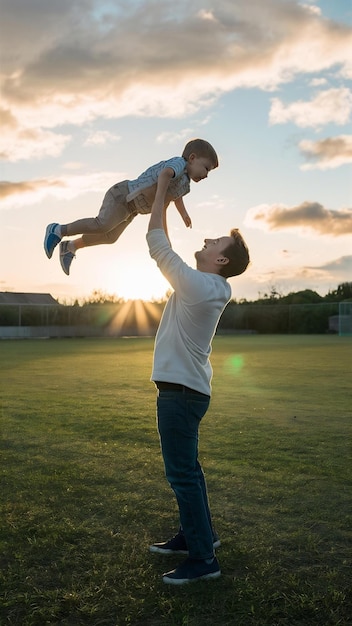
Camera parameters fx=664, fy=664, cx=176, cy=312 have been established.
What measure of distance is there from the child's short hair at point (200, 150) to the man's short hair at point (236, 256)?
723mm

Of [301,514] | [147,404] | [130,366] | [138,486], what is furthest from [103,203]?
[130,366]

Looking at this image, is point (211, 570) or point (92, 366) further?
point (92, 366)

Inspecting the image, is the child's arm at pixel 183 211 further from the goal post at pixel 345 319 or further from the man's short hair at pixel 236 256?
the goal post at pixel 345 319

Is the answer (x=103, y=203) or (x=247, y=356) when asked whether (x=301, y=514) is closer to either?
(x=103, y=203)

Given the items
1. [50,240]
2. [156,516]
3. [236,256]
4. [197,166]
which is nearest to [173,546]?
[156,516]

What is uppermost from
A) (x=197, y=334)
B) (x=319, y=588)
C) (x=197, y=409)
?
(x=197, y=334)

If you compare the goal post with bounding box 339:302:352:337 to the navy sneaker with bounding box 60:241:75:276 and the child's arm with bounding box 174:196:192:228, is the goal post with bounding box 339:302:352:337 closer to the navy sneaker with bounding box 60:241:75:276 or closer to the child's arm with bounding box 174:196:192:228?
the navy sneaker with bounding box 60:241:75:276

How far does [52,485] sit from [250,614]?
2.50 m

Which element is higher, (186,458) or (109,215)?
(109,215)

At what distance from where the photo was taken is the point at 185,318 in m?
3.41

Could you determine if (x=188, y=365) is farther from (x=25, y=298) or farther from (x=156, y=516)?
(x=25, y=298)

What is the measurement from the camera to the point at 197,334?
135 inches

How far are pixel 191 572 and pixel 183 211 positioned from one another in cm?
229

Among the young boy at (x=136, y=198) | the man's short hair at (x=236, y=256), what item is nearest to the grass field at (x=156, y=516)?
the man's short hair at (x=236, y=256)
